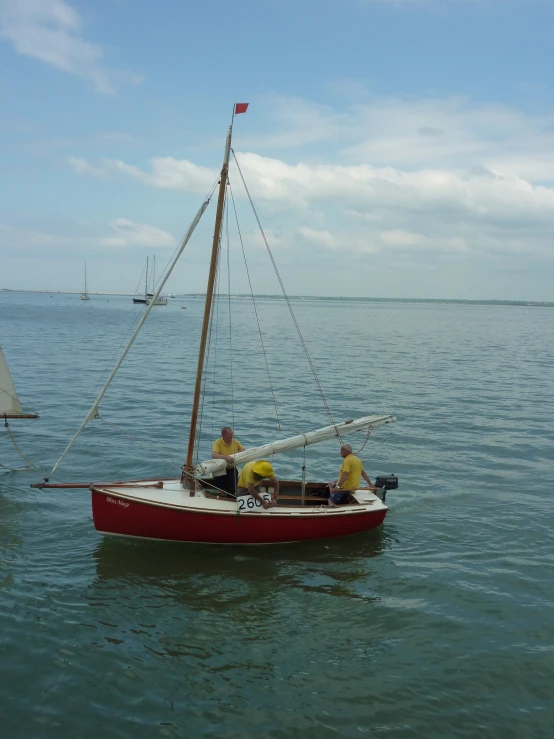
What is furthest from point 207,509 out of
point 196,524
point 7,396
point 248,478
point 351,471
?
point 7,396

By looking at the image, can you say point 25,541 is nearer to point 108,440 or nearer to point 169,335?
point 108,440

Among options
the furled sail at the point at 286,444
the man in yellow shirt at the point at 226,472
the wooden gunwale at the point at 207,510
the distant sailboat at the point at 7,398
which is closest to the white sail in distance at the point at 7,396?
the distant sailboat at the point at 7,398

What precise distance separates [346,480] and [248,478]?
2.82m

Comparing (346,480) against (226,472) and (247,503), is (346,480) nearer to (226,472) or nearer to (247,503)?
(247,503)

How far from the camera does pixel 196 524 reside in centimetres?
1510

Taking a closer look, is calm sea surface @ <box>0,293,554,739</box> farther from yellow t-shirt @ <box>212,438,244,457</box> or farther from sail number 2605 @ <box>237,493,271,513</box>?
yellow t-shirt @ <box>212,438,244,457</box>

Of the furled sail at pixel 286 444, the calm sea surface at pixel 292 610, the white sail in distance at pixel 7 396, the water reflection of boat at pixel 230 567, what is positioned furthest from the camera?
the white sail in distance at pixel 7 396

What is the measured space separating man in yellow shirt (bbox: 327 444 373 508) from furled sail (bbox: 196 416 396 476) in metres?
0.71

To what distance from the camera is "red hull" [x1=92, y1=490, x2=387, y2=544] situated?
49.1 feet

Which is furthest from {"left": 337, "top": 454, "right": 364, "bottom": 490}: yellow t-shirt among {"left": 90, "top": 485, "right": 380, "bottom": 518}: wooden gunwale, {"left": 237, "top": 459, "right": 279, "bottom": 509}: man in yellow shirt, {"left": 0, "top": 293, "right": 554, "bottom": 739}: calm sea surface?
{"left": 237, "top": 459, "right": 279, "bottom": 509}: man in yellow shirt

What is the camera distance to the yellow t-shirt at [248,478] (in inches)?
611

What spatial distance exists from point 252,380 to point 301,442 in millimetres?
27012

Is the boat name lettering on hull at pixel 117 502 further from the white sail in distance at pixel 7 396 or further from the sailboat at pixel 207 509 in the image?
the white sail in distance at pixel 7 396

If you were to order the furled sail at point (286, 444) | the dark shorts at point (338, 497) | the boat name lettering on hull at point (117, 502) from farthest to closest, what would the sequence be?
1. the dark shorts at point (338, 497)
2. the furled sail at point (286, 444)
3. the boat name lettering on hull at point (117, 502)
